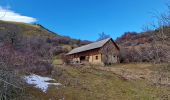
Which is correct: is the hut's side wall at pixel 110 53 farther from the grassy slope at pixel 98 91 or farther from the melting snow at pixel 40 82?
the melting snow at pixel 40 82

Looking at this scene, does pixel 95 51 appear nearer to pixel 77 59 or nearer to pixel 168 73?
pixel 77 59

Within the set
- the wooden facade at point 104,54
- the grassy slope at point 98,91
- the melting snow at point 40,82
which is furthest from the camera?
the wooden facade at point 104,54

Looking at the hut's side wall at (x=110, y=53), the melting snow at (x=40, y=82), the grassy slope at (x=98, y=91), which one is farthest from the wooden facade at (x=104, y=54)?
the melting snow at (x=40, y=82)

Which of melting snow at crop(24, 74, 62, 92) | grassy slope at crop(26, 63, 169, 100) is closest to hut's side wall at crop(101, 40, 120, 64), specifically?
grassy slope at crop(26, 63, 169, 100)

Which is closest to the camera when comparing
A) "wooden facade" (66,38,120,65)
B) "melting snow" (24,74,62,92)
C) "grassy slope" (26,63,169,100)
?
"grassy slope" (26,63,169,100)

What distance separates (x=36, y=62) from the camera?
25.5 m

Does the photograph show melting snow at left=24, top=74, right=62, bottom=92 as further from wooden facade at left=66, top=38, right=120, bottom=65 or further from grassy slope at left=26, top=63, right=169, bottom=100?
wooden facade at left=66, top=38, right=120, bottom=65

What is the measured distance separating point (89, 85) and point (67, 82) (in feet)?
5.82

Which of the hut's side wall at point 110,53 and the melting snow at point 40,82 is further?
the hut's side wall at point 110,53

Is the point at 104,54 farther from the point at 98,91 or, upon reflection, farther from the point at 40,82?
the point at 40,82

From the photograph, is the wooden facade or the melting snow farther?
the wooden facade

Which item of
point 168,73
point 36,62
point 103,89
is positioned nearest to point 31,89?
point 103,89

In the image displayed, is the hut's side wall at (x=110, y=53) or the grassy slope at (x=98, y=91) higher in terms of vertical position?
the hut's side wall at (x=110, y=53)

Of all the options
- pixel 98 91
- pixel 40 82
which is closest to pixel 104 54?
pixel 98 91
